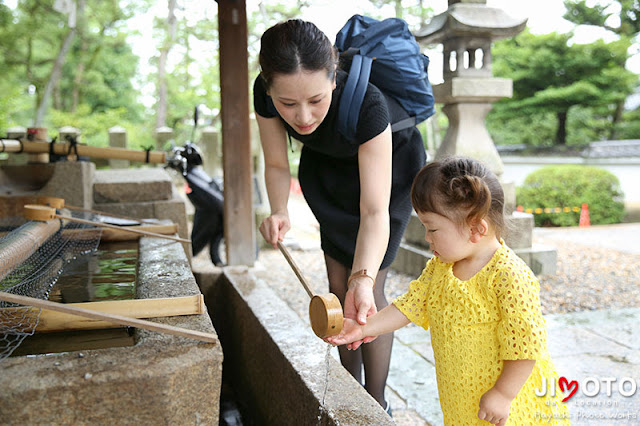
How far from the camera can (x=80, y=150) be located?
3.43 metres

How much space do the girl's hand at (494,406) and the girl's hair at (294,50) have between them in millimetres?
981

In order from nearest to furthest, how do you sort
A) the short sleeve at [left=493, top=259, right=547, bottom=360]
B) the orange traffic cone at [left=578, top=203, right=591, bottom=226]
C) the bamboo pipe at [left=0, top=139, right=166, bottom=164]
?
the short sleeve at [left=493, top=259, right=547, bottom=360], the bamboo pipe at [left=0, top=139, right=166, bottom=164], the orange traffic cone at [left=578, top=203, right=591, bottom=226]

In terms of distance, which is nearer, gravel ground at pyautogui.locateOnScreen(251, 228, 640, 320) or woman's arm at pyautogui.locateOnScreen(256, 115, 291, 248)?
woman's arm at pyautogui.locateOnScreen(256, 115, 291, 248)

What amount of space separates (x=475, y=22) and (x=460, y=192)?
418 cm

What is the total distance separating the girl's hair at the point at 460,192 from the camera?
1.46m

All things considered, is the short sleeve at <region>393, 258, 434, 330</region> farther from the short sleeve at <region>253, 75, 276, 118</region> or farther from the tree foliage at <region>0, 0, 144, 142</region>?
the tree foliage at <region>0, 0, 144, 142</region>

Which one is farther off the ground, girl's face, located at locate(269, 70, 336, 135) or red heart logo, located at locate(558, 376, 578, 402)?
girl's face, located at locate(269, 70, 336, 135)

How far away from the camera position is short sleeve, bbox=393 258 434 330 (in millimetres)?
1656

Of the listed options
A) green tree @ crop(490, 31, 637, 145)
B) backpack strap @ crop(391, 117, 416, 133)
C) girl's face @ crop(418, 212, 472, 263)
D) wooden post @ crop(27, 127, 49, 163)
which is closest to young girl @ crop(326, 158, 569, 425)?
girl's face @ crop(418, 212, 472, 263)

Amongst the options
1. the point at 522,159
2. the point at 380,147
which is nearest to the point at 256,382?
the point at 380,147

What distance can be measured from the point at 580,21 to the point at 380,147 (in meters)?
16.6

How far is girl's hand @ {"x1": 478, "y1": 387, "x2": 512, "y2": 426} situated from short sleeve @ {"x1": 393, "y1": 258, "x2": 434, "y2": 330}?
0.30 metres

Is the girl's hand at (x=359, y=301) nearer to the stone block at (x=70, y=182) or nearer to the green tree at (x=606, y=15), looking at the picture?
the stone block at (x=70, y=182)

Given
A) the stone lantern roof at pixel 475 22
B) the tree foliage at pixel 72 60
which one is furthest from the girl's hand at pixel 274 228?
the tree foliage at pixel 72 60
